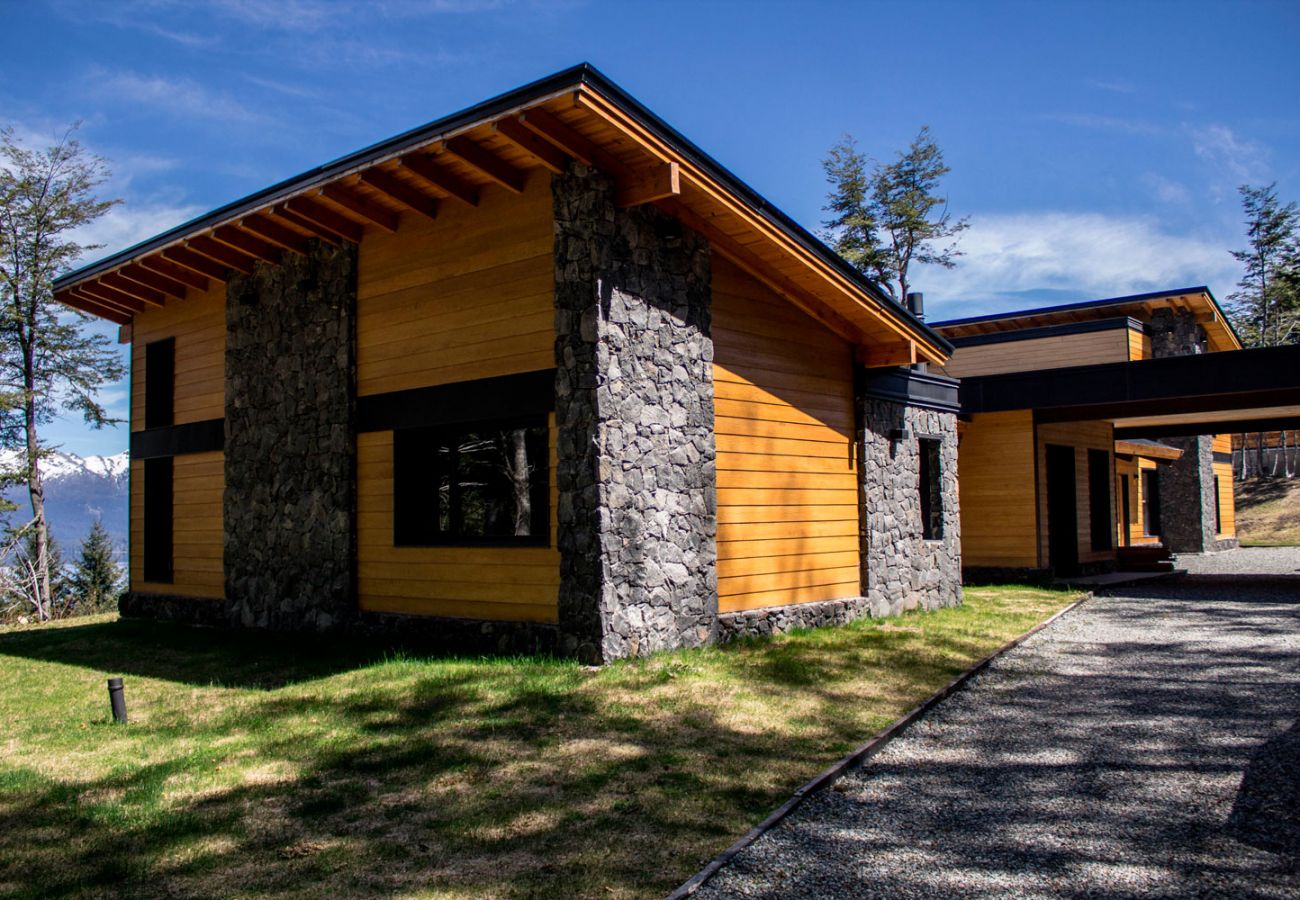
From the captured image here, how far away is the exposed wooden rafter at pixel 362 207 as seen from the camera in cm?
904

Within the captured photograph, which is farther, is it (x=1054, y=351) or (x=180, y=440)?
(x=1054, y=351)

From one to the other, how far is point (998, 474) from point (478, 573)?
36.2 ft

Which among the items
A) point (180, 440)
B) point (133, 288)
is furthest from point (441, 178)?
point (133, 288)

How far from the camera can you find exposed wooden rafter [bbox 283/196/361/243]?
30.9ft

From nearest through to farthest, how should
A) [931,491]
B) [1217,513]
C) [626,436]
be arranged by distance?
[626,436], [931,491], [1217,513]

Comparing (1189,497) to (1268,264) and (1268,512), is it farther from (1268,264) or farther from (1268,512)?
(1268,264)

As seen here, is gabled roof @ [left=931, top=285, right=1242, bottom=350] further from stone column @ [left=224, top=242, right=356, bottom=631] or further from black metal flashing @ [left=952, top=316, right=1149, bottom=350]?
stone column @ [left=224, top=242, right=356, bottom=631]

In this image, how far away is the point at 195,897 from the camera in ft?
12.1

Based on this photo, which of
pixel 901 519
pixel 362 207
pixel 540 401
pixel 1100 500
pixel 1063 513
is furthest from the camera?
pixel 1100 500

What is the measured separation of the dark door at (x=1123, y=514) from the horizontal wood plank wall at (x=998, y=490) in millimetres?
7089

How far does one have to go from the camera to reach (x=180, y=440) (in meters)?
13.0

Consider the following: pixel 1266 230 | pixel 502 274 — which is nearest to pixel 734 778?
pixel 502 274

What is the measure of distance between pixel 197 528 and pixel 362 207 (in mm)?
5917

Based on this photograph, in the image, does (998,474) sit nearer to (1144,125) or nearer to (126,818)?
(1144,125)
